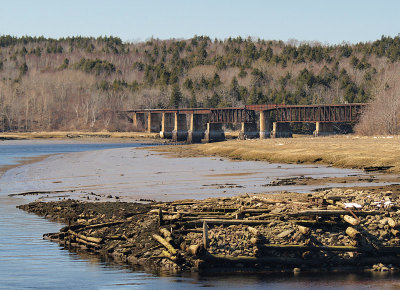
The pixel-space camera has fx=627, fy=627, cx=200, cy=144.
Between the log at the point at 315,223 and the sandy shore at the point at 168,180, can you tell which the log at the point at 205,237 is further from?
the sandy shore at the point at 168,180

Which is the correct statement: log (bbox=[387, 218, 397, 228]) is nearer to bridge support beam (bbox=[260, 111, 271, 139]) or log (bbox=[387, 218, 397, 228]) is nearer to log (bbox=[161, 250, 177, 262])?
log (bbox=[161, 250, 177, 262])

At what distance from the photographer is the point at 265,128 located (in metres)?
171

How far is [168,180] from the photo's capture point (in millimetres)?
47062

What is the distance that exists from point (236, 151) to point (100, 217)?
185 feet

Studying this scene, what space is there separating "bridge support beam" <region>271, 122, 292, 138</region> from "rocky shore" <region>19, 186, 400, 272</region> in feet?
462

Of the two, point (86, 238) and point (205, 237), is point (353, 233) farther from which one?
point (86, 238)

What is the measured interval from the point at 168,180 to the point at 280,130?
12346 centimetres

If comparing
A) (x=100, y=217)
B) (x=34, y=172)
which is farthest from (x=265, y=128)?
(x=100, y=217)

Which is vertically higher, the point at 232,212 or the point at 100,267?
the point at 232,212

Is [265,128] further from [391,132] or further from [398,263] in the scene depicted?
[398,263]

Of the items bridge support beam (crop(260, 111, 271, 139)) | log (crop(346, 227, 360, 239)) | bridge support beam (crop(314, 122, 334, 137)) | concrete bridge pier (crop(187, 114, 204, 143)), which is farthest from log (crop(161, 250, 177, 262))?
concrete bridge pier (crop(187, 114, 204, 143))

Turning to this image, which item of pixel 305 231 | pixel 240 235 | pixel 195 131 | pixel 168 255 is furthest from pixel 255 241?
pixel 195 131

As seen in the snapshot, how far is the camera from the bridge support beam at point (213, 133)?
183 m

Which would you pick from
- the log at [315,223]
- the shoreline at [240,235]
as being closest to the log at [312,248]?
the shoreline at [240,235]
